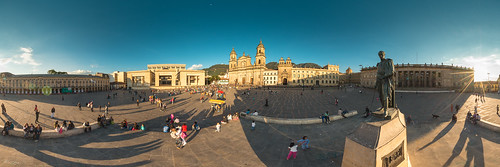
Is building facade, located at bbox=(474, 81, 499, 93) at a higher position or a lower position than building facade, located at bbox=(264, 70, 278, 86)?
lower

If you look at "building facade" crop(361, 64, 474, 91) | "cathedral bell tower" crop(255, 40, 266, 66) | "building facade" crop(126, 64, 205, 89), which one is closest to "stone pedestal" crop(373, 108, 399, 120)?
"building facade" crop(361, 64, 474, 91)

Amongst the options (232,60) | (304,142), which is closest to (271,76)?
(232,60)

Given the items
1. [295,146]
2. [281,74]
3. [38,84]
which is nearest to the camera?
[295,146]

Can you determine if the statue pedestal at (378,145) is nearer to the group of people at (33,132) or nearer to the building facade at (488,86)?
the group of people at (33,132)

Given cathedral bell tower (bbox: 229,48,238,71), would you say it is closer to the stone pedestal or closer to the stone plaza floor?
the stone plaza floor

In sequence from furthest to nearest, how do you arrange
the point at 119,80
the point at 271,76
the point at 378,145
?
the point at 119,80
the point at 271,76
the point at 378,145

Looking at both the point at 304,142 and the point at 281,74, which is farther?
the point at 281,74

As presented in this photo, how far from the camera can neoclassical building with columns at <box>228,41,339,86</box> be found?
5897cm

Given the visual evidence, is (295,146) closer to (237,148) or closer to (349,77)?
(237,148)

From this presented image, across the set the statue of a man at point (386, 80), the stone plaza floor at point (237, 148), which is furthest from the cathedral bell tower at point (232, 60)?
the statue of a man at point (386, 80)

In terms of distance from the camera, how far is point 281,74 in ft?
193

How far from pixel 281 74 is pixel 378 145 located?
56344mm

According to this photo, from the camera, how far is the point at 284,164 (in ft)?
17.6

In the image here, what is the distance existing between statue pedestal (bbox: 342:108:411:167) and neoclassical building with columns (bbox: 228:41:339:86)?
5355cm
